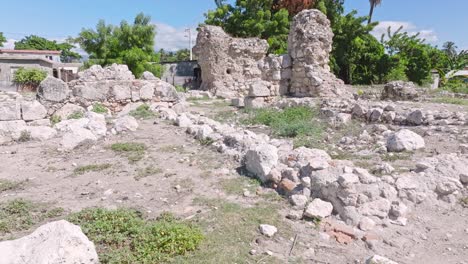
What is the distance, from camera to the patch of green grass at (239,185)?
13.6 feet

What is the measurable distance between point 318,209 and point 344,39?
22.3 m

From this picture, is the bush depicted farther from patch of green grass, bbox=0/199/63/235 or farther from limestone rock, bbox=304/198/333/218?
limestone rock, bbox=304/198/333/218

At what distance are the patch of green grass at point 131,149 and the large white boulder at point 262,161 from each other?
1.82 m

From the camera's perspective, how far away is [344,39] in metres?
23.6

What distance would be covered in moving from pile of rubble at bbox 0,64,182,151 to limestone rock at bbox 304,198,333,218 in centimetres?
426

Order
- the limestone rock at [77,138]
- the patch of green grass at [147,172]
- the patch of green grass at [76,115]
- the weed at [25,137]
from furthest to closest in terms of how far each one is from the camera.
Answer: the patch of green grass at [76,115], the weed at [25,137], the limestone rock at [77,138], the patch of green grass at [147,172]

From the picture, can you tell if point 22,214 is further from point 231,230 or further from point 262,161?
point 262,161

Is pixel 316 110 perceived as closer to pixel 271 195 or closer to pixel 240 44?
pixel 271 195

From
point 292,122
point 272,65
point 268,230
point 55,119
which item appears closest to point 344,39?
point 272,65

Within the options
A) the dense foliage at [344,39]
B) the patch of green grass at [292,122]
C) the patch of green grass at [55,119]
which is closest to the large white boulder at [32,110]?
the patch of green grass at [55,119]

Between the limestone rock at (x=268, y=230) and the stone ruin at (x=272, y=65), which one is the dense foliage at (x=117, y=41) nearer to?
the stone ruin at (x=272, y=65)

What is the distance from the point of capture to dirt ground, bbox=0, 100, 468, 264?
295 cm

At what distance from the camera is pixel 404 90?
12.9 meters

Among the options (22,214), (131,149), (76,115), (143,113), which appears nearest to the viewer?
(22,214)
